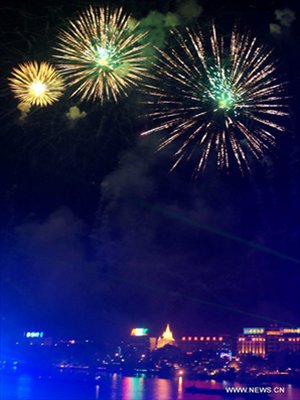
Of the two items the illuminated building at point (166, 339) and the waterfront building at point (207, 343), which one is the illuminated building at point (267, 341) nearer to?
the waterfront building at point (207, 343)

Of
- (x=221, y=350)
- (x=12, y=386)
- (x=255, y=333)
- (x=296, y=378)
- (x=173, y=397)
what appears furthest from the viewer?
(x=221, y=350)

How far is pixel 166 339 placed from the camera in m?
176

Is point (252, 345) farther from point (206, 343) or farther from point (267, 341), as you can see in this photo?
point (206, 343)

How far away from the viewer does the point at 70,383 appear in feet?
292

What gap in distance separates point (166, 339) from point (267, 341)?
1867 inches

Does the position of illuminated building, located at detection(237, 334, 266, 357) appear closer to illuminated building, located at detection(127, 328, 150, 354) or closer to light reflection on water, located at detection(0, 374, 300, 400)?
illuminated building, located at detection(127, 328, 150, 354)

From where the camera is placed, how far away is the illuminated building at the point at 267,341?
137 metres

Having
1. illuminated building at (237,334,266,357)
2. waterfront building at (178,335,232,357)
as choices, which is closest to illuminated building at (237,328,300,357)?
illuminated building at (237,334,266,357)

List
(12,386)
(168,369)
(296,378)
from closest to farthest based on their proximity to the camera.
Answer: (12,386) → (296,378) → (168,369)

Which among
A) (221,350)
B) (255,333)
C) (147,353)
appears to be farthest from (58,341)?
(255,333)

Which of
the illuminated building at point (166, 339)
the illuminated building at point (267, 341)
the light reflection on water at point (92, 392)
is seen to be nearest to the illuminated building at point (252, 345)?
the illuminated building at point (267, 341)

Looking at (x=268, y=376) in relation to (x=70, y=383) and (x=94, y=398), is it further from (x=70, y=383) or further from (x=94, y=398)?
(x=70, y=383)

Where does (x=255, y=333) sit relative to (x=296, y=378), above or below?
above

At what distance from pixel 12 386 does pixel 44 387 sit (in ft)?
18.2
